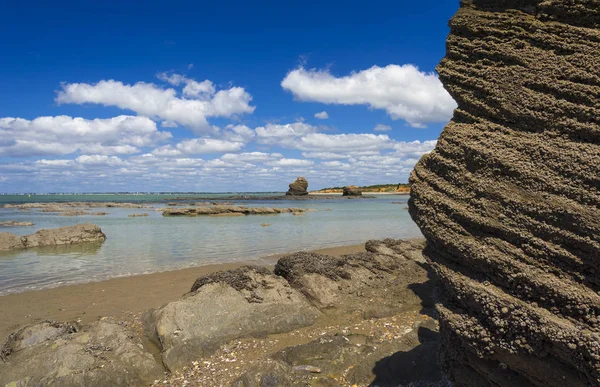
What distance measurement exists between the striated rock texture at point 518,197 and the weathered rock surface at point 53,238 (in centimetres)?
2176

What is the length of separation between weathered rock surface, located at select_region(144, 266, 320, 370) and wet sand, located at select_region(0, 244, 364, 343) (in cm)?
236

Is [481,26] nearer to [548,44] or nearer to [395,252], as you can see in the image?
[548,44]

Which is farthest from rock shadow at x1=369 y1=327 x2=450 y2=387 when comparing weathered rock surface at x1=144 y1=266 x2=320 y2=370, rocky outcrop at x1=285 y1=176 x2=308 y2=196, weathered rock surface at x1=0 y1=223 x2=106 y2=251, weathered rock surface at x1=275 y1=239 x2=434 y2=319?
rocky outcrop at x1=285 y1=176 x2=308 y2=196

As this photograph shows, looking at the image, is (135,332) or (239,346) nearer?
(239,346)

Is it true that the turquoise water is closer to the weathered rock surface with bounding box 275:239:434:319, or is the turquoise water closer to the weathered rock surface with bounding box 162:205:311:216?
the weathered rock surface with bounding box 275:239:434:319

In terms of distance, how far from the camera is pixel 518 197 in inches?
147

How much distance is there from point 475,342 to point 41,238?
75.2ft

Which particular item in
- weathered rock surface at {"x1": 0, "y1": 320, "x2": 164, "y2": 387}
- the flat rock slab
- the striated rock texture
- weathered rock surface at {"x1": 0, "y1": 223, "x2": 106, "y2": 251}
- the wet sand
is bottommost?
the wet sand

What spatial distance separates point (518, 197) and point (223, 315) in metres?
5.53

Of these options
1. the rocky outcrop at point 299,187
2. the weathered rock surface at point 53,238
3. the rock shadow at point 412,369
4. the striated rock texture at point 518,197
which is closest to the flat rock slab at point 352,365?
the rock shadow at point 412,369

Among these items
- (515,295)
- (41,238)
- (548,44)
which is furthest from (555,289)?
(41,238)

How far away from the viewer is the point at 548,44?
13.0 feet

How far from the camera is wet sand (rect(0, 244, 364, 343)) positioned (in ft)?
30.9

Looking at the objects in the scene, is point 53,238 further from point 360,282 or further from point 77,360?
point 360,282
